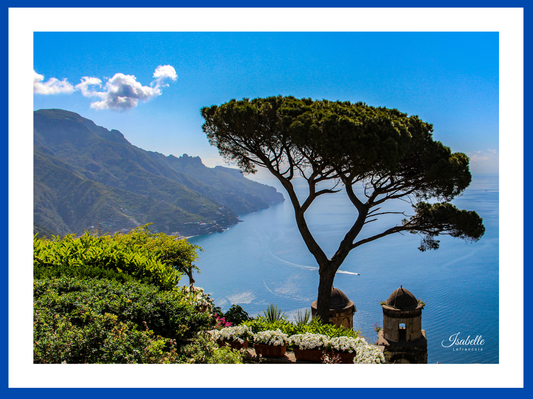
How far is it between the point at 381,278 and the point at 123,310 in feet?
121

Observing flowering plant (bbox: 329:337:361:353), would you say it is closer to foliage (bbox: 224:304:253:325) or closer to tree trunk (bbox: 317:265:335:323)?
foliage (bbox: 224:304:253:325)

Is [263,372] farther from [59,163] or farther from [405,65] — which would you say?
[59,163]

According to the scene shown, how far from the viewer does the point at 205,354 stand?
12.2 feet

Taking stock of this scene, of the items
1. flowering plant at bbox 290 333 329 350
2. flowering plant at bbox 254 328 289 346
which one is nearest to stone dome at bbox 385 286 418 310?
flowering plant at bbox 290 333 329 350

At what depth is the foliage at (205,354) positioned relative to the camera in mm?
3623

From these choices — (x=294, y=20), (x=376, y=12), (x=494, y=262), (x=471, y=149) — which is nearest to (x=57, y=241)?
(x=294, y=20)

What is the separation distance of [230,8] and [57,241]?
5118 mm

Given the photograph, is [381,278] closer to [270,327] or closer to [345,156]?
[345,156]

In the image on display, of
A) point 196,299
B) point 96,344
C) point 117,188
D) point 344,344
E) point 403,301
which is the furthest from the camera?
point 117,188

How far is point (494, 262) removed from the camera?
3525 cm

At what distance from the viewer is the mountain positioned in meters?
77.5

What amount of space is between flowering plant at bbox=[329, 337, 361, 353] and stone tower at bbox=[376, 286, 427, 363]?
18.7 feet

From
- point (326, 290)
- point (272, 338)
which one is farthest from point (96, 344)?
point (326, 290)

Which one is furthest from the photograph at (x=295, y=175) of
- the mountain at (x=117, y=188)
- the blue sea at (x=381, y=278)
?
the mountain at (x=117, y=188)
